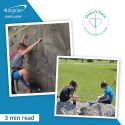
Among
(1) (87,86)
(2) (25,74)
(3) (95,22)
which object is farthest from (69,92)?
(3) (95,22)

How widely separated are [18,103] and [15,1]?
1.41 ft

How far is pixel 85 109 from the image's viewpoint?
135 centimetres

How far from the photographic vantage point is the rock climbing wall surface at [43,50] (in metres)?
1.34

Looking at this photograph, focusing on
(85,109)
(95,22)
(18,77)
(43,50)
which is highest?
(95,22)

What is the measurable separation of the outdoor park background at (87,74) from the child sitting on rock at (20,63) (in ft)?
0.44

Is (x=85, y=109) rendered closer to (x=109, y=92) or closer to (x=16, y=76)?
(x=109, y=92)

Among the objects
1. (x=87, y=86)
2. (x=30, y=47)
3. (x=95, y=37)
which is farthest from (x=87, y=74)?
(x=30, y=47)

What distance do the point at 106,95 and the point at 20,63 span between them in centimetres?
38

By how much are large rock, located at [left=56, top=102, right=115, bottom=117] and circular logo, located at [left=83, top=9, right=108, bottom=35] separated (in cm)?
30

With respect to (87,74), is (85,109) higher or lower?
lower

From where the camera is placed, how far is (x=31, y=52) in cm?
135

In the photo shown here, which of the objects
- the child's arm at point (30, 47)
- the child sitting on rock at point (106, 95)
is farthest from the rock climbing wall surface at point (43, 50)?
the child sitting on rock at point (106, 95)

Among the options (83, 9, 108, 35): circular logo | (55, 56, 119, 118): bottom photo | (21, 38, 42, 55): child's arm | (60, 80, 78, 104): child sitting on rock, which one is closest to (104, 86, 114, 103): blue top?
(55, 56, 119, 118): bottom photo

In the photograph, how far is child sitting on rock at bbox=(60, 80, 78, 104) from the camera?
1.34 metres
